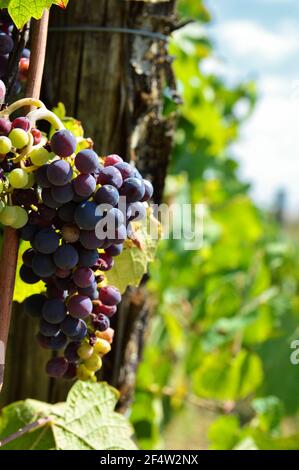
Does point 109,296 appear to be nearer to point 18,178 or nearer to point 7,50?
point 18,178

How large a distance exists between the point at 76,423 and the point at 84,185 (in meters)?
0.67

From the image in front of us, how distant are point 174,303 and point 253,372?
80 cm

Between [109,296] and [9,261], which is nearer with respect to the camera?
[9,261]

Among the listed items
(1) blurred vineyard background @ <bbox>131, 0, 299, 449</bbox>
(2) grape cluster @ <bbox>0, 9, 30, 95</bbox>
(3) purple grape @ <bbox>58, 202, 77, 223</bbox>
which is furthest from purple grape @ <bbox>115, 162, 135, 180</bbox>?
(1) blurred vineyard background @ <bbox>131, 0, 299, 449</bbox>

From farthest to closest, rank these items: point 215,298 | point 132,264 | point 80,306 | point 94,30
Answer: point 215,298, point 94,30, point 132,264, point 80,306

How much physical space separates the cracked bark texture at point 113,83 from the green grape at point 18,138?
0.65 meters

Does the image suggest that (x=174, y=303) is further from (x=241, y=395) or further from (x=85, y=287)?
(x=85, y=287)

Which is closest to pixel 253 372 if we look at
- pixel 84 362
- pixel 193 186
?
pixel 193 186

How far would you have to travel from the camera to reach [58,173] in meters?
1.01

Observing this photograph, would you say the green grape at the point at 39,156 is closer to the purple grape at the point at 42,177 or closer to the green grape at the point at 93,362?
the purple grape at the point at 42,177

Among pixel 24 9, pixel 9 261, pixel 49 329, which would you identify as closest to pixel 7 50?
pixel 24 9

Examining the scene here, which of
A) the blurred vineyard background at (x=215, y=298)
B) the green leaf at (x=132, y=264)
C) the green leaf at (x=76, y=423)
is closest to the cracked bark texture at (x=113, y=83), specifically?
the green leaf at (x=76, y=423)

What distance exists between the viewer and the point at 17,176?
3.34 ft

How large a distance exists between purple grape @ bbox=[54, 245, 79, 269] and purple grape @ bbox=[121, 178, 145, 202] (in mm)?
126
